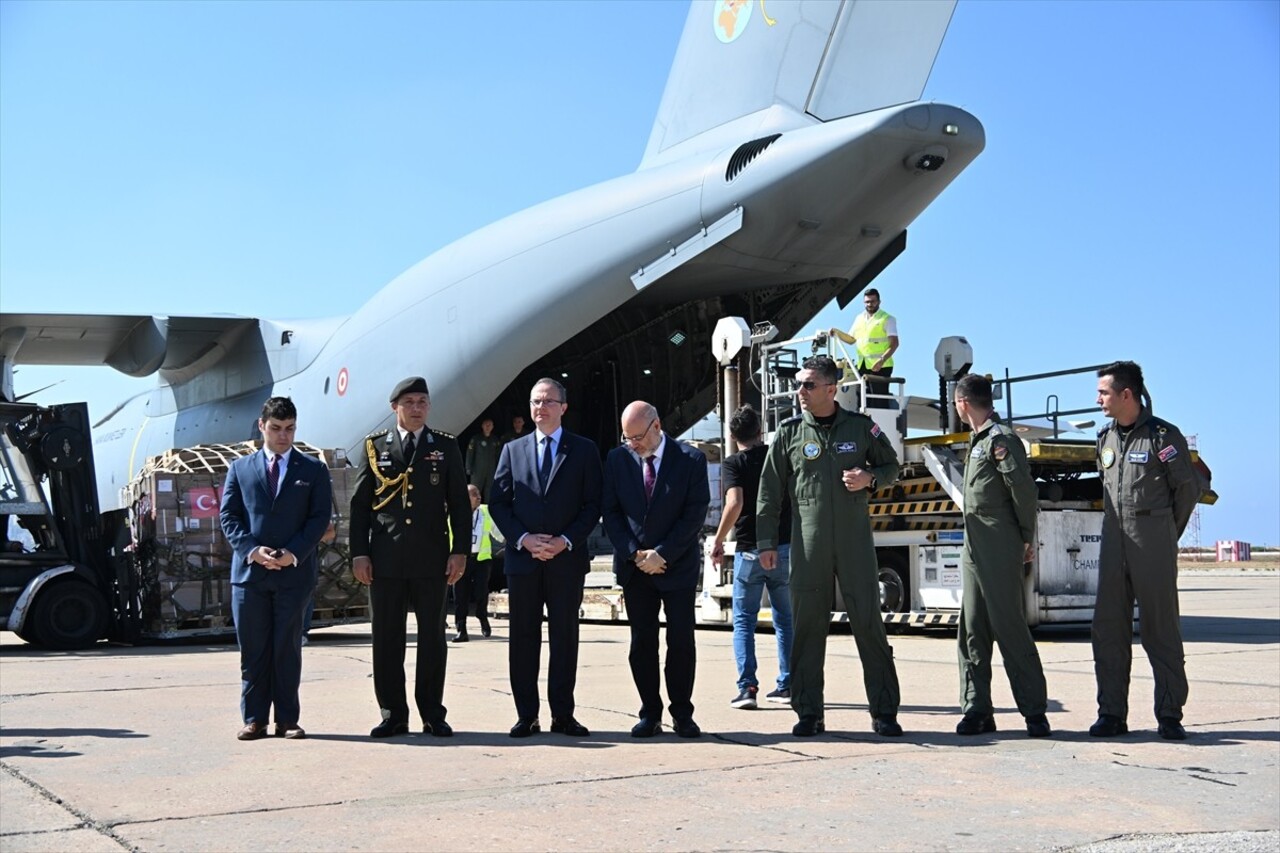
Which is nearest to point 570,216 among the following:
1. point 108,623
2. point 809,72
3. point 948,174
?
point 809,72

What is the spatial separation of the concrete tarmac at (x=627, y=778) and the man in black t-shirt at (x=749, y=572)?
0.78 ft

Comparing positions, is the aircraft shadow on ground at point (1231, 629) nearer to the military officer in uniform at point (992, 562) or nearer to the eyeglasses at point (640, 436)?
the military officer in uniform at point (992, 562)

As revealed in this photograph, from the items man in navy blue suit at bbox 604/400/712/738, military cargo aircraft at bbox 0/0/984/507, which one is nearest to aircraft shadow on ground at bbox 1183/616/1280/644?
military cargo aircraft at bbox 0/0/984/507

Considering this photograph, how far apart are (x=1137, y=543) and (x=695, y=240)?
7.01 m

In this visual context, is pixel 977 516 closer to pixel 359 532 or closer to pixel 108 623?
pixel 359 532

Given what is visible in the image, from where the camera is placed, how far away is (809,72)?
1236 centimetres

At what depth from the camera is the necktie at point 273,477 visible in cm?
562

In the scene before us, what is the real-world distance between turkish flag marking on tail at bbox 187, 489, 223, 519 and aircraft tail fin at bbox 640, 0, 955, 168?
589 cm

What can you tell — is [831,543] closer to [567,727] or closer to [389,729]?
[567,727]

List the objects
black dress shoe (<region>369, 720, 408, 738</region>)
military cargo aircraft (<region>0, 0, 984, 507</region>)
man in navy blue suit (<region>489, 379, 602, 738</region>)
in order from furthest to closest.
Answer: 1. military cargo aircraft (<region>0, 0, 984, 507</region>)
2. man in navy blue suit (<region>489, 379, 602, 738</region>)
3. black dress shoe (<region>369, 720, 408, 738</region>)

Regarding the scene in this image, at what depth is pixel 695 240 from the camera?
39.2 feet

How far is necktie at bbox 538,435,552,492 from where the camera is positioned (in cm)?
560

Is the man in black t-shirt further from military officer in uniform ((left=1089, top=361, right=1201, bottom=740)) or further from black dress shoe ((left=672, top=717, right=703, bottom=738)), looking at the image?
military officer in uniform ((left=1089, top=361, right=1201, bottom=740))

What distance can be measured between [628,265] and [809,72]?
8.41 feet
